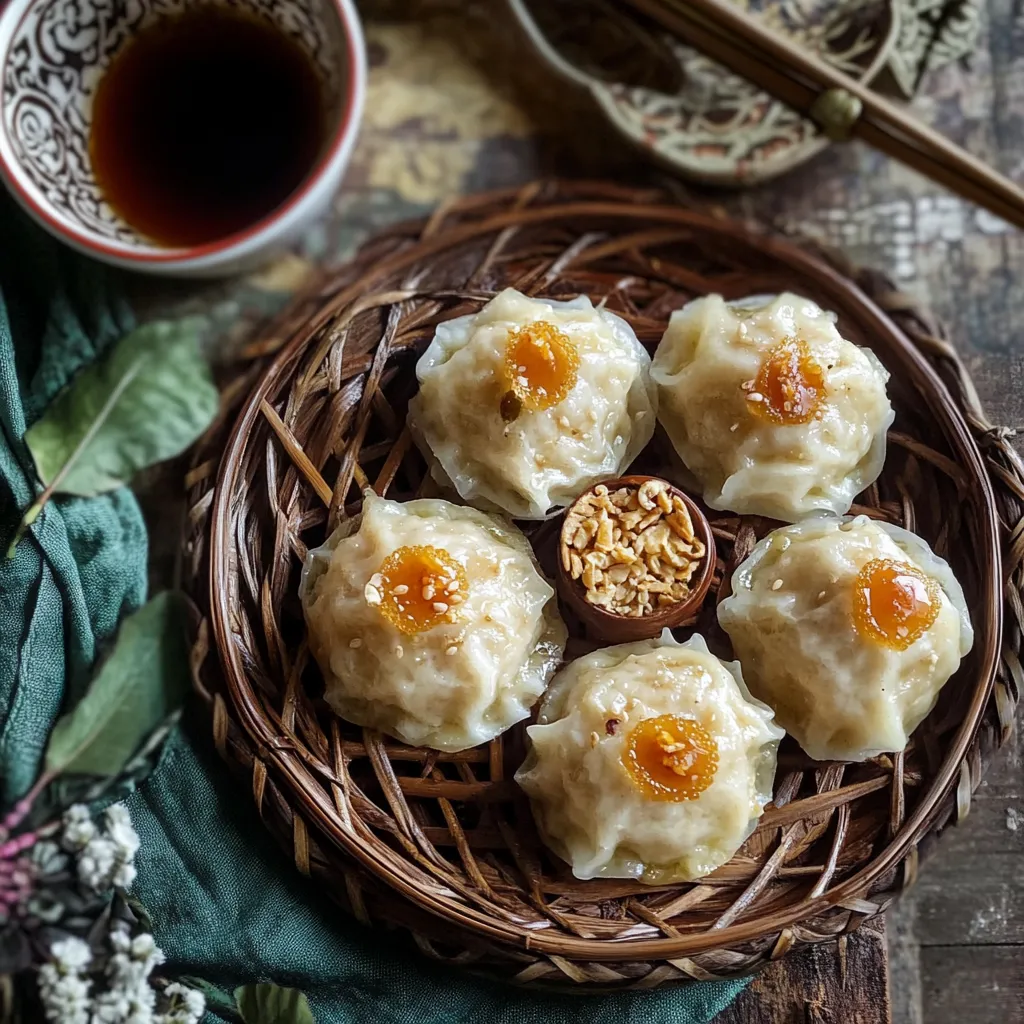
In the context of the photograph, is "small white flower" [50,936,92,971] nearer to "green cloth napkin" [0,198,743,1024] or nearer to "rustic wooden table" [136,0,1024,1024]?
"green cloth napkin" [0,198,743,1024]

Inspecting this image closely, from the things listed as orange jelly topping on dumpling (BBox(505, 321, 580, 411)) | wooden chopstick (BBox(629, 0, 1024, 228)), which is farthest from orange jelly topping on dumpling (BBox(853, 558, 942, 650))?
wooden chopstick (BBox(629, 0, 1024, 228))

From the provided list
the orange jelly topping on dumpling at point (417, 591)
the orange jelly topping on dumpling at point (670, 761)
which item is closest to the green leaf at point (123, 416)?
the orange jelly topping on dumpling at point (417, 591)

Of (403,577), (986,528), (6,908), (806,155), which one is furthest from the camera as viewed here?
(806,155)

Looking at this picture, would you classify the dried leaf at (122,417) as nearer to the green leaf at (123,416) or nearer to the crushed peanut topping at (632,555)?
the green leaf at (123,416)

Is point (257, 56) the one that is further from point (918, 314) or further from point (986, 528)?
point (986, 528)

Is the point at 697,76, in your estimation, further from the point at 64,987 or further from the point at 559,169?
the point at 64,987

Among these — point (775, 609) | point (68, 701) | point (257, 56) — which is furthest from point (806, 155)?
point (68, 701)
